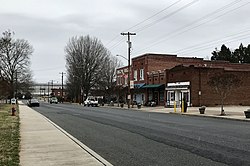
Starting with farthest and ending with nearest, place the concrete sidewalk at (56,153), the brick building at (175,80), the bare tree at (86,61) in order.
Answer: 1. the bare tree at (86,61)
2. the brick building at (175,80)
3. the concrete sidewalk at (56,153)

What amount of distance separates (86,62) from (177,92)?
36326 millimetres

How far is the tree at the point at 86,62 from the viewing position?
282 ft

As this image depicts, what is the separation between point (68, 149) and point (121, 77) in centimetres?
7118

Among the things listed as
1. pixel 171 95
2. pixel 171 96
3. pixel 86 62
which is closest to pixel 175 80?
pixel 171 95

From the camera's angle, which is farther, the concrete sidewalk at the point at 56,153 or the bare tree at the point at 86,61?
the bare tree at the point at 86,61

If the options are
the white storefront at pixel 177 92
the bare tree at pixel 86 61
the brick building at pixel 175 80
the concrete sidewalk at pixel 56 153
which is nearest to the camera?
the concrete sidewalk at pixel 56 153

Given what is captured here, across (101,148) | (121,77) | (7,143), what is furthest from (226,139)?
(121,77)

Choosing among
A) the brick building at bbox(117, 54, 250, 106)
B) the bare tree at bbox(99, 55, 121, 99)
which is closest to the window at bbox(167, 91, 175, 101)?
the brick building at bbox(117, 54, 250, 106)

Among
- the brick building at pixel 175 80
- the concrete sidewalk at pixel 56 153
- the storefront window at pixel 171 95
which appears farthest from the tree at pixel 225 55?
the concrete sidewalk at pixel 56 153

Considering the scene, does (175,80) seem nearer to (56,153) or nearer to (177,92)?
(177,92)

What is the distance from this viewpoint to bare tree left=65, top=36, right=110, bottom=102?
8584cm

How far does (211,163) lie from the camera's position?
934 centimetres

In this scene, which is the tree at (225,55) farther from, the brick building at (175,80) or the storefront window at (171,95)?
the storefront window at (171,95)

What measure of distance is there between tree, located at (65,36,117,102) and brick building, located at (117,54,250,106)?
1702cm
